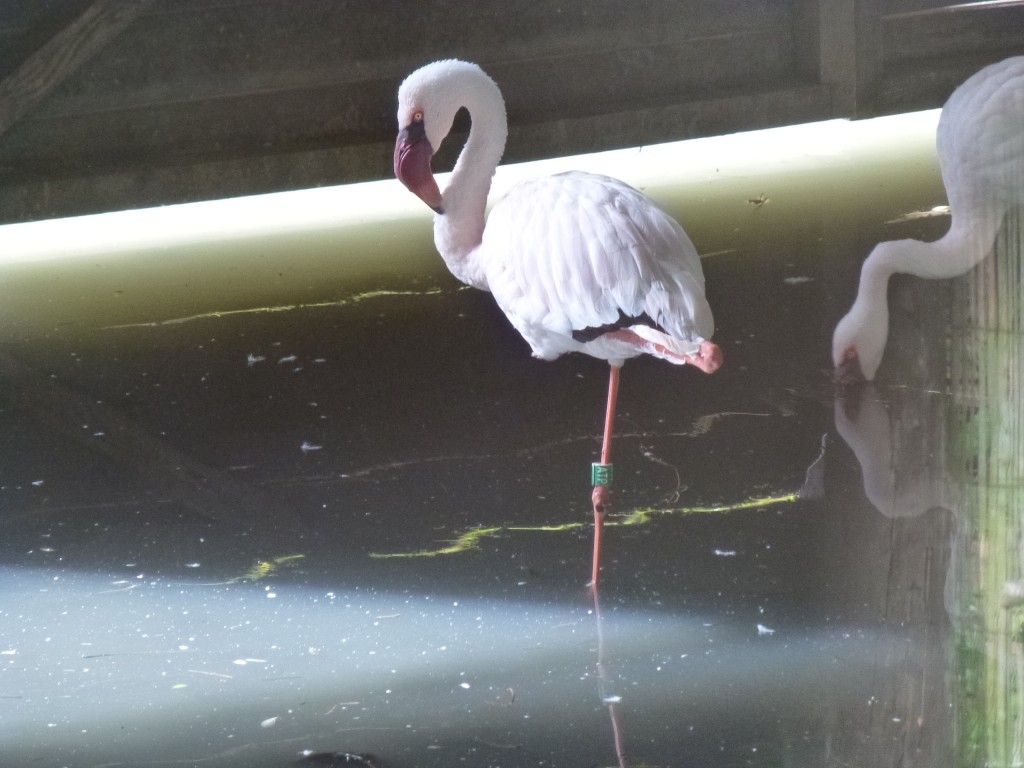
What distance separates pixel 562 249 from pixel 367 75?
13.0 ft

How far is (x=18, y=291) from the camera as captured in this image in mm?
4250

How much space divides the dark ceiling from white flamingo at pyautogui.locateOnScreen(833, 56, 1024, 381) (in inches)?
120

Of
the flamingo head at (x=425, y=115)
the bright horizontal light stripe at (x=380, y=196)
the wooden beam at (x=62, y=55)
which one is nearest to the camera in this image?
the flamingo head at (x=425, y=115)

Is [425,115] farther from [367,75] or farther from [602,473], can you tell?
[367,75]

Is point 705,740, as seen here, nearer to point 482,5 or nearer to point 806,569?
point 806,569

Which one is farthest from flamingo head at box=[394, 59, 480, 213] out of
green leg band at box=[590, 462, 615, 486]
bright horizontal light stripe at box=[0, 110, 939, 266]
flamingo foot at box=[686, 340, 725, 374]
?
bright horizontal light stripe at box=[0, 110, 939, 266]

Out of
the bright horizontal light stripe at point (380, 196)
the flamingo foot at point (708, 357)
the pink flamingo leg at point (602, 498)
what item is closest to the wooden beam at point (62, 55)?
the bright horizontal light stripe at point (380, 196)

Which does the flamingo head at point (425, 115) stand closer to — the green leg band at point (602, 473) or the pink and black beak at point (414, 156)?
the pink and black beak at point (414, 156)

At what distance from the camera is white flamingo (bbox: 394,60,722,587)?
191 centimetres

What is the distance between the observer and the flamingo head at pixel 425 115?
2.22 metres

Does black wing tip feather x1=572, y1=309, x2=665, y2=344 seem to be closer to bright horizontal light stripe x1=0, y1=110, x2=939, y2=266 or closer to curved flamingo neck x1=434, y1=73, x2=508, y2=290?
curved flamingo neck x1=434, y1=73, x2=508, y2=290

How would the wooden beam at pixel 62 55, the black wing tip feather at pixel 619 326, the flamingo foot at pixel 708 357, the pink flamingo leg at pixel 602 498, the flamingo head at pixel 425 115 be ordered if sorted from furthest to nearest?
1. the wooden beam at pixel 62 55
2. the flamingo head at pixel 425 115
3. the pink flamingo leg at pixel 602 498
4. the black wing tip feather at pixel 619 326
5. the flamingo foot at pixel 708 357

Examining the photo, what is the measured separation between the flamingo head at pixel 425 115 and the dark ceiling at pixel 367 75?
117 inches

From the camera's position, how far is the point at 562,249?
2.03 metres
